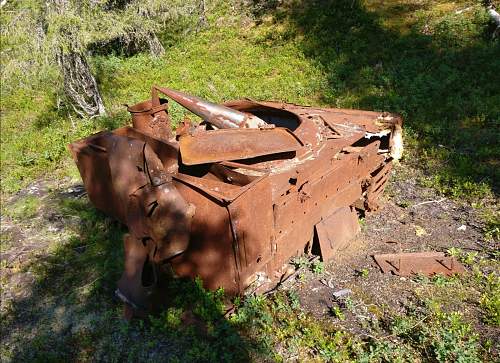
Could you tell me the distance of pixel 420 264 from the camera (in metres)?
4.21

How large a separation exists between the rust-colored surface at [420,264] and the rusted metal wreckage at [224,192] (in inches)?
22.4

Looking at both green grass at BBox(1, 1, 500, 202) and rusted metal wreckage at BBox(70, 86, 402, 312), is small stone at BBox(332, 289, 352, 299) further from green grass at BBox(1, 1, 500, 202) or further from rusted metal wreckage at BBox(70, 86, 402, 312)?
green grass at BBox(1, 1, 500, 202)

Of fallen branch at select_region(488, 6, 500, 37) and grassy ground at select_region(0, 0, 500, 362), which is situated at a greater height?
fallen branch at select_region(488, 6, 500, 37)

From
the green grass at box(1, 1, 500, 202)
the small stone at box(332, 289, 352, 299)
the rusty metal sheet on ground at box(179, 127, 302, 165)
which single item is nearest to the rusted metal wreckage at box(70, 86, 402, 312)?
the rusty metal sheet on ground at box(179, 127, 302, 165)

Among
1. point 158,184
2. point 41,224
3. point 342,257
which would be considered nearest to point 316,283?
point 342,257

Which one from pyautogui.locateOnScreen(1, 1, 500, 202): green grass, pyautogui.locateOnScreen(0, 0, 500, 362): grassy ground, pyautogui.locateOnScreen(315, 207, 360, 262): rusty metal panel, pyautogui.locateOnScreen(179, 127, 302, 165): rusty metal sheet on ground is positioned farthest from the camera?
pyautogui.locateOnScreen(1, 1, 500, 202): green grass

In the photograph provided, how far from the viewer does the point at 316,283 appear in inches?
162

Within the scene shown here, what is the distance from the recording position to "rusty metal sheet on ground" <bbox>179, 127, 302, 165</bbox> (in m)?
3.61

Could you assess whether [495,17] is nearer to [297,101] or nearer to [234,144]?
[297,101]

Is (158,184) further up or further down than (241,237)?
further up

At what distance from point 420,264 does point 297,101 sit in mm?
5312

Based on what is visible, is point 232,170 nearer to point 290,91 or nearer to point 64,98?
point 290,91

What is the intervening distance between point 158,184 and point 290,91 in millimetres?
6477

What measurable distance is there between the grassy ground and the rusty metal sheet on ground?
1221 mm
